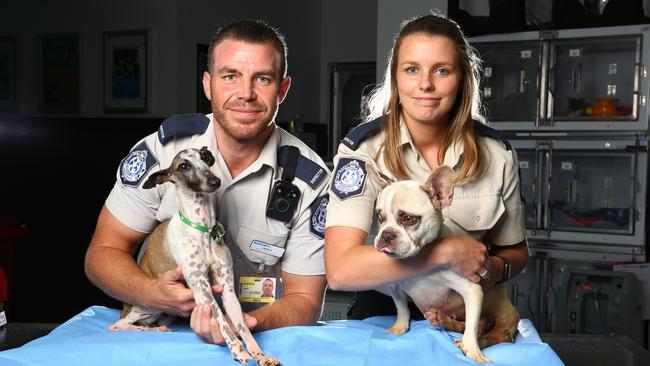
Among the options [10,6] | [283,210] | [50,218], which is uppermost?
[10,6]

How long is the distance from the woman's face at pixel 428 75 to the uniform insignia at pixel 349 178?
0.65ft

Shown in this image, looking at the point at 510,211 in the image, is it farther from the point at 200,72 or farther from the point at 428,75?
the point at 200,72

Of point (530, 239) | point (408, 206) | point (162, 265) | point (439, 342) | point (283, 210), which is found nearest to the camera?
point (408, 206)

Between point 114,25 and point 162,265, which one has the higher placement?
point 114,25

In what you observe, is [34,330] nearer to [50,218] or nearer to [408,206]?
[408,206]

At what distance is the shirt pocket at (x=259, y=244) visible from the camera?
2.09m

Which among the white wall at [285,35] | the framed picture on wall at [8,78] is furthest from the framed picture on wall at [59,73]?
the white wall at [285,35]

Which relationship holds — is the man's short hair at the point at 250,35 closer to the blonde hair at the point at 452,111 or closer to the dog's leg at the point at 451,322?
the blonde hair at the point at 452,111

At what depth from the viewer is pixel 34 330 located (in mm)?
2350

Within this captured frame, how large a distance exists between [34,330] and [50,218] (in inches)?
181

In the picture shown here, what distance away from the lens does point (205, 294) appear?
5.74ft

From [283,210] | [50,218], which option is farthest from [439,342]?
[50,218]

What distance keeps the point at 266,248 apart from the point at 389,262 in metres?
0.51

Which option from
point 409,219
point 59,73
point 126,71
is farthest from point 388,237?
point 59,73
